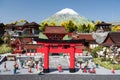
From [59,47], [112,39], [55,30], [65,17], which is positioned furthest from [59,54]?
[65,17]

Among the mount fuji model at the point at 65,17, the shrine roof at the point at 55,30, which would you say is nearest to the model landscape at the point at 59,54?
the shrine roof at the point at 55,30

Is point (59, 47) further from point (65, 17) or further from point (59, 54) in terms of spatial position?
point (65, 17)

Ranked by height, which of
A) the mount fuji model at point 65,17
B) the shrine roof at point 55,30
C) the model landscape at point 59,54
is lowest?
the model landscape at point 59,54

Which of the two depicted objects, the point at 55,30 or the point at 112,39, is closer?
the point at 112,39

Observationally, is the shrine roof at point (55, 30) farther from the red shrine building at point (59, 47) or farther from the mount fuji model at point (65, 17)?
the mount fuji model at point (65, 17)

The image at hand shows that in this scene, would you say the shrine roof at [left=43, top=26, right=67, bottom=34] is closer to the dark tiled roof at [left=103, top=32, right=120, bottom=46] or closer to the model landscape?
the model landscape

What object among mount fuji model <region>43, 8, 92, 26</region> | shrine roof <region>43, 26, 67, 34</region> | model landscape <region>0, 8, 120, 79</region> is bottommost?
model landscape <region>0, 8, 120, 79</region>

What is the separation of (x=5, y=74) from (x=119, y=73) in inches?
572

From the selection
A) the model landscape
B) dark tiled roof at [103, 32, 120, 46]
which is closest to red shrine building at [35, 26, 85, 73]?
the model landscape

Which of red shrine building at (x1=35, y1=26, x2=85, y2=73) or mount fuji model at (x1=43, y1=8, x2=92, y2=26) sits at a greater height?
mount fuji model at (x1=43, y1=8, x2=92, y2=26)

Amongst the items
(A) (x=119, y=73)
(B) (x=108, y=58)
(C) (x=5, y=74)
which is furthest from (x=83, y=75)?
(B) (x=108, y=58)

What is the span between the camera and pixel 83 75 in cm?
3106

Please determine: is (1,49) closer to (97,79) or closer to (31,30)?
(31,30)

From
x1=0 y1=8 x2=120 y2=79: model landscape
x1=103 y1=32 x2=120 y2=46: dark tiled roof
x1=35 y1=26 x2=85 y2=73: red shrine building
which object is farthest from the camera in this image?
x1=103 y1=32 x2=120 y2=46: dark tiled roof
